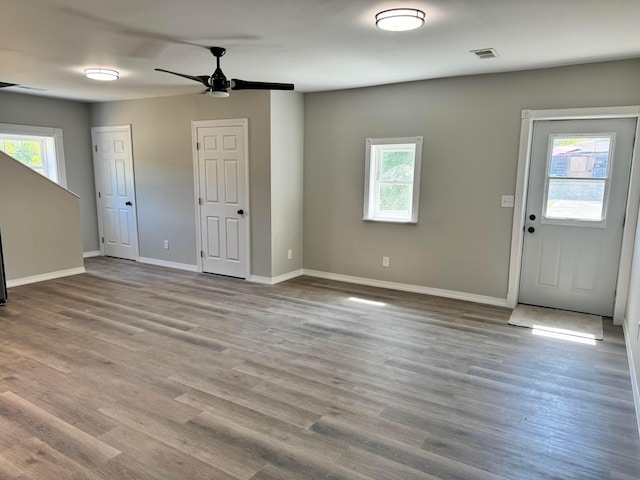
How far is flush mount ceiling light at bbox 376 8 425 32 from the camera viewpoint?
101 inches

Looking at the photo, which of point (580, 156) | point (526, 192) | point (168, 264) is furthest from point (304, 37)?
point (168, 264)

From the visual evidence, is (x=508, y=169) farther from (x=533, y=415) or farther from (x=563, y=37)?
(x=533, y=415)

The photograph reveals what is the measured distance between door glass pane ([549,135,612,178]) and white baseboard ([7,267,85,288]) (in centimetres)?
611

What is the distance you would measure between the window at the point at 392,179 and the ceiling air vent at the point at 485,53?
131 centimetres

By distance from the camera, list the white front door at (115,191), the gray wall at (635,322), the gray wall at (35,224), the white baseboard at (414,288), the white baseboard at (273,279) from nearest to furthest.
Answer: the gray wall at (635,322), the white baseboard at (414,288), the gray wall at (35,224), the white baseboard at (273,279), the white front door at (115,191)

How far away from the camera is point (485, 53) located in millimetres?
3531

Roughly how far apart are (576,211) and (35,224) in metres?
6.39

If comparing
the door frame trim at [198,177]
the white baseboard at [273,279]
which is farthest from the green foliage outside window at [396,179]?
the door frame trim at [198,177]

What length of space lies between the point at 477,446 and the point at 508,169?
121 inches

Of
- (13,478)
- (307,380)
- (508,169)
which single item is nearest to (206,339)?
(307,380)

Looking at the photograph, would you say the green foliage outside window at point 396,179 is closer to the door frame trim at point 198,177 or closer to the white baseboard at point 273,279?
the white baseboard at point 273,279

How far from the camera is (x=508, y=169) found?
4379 mm

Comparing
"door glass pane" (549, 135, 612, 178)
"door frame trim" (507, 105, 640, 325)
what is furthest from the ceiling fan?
"door glass pane" (549, 135, 612, 178)

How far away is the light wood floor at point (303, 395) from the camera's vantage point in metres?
2.09
